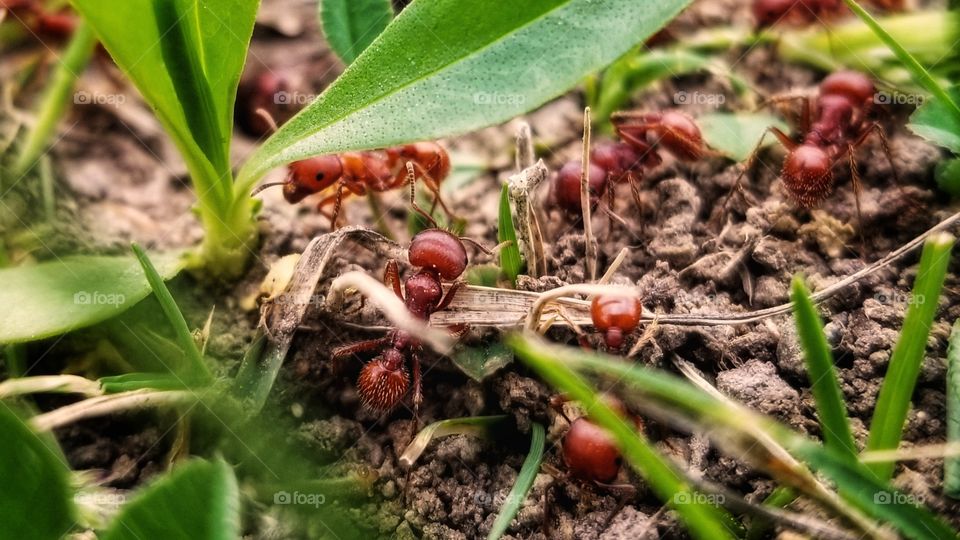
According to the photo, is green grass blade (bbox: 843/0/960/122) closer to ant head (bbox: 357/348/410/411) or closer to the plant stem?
ant head (bbox: 357/348/410/411)

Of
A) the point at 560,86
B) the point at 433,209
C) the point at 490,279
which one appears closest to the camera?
the point at 560,86

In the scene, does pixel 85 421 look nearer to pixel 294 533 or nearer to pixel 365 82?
pixel 294 533

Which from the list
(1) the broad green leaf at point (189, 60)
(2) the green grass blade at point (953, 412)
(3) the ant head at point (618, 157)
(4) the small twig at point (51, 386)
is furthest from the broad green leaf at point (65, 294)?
(2) the green grass blade at point (953, 412)

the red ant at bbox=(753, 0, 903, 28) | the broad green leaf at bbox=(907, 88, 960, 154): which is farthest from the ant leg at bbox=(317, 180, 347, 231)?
the red ant at bbox=(753, 0, 903, 28)

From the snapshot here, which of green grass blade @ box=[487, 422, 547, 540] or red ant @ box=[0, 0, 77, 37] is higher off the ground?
red ant @ box=[0, 0, 77, 37]

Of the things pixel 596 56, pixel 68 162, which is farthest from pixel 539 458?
pixel 68 162

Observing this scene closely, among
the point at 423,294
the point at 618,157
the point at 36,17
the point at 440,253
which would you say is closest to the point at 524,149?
the point at 618,157
